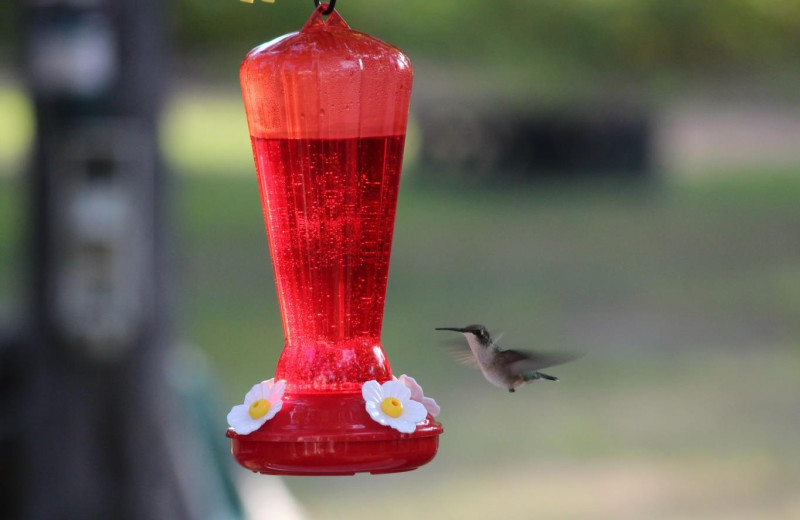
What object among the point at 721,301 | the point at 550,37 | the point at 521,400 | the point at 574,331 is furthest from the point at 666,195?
the point at 521,400

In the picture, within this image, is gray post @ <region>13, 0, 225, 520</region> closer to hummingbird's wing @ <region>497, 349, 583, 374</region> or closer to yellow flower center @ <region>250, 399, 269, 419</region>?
hummingbird's wing @ <region>497, 349, 583, 374</region>

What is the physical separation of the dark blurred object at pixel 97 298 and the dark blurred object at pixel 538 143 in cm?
1676

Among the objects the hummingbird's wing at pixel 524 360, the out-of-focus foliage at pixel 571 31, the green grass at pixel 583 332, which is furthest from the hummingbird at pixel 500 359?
the out-of-focus foliage at pixel 571 31

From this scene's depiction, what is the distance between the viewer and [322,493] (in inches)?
435

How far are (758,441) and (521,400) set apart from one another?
9.07 ft

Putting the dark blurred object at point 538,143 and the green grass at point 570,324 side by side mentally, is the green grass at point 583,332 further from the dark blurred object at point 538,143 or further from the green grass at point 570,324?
the dark blurred object at point 538,143

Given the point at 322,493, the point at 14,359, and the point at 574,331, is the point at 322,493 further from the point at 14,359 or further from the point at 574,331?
the point at 574,331

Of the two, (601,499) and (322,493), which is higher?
(601,499)

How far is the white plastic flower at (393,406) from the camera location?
2363 mm

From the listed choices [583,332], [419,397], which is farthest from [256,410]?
[583,332]

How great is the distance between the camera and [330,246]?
259 cm

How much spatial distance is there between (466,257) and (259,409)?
18.7 meters

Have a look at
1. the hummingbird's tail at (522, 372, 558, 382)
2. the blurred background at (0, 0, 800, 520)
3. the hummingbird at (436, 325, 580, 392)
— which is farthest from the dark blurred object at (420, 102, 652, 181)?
the hummingbird at (436, 325, 580, 392)

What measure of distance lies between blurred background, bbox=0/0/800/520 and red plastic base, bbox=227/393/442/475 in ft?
10.5
